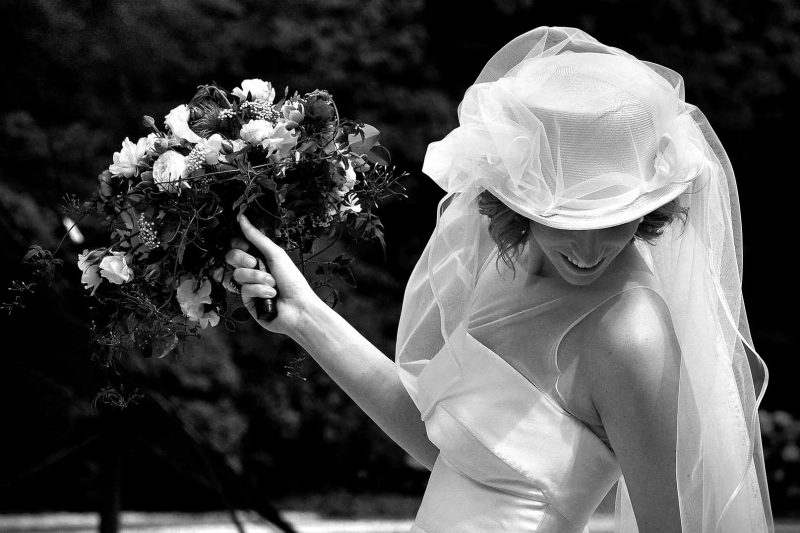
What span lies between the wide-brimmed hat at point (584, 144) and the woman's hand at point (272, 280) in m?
0.38

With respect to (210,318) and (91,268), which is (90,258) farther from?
(210,318)

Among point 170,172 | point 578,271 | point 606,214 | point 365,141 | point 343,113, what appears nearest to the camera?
point 606,214

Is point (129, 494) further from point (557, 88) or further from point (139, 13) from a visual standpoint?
point (557, 88)

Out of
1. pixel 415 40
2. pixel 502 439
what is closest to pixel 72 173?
pixel 415 40

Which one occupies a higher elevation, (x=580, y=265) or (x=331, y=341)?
(x=580, y=265)

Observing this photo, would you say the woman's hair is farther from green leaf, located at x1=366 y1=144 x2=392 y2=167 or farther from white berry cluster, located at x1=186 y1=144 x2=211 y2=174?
white berry cluster, located at x1=186 y1=144 x2=211 y2=174

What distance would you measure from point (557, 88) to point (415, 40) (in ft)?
17.1

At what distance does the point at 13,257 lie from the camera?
241 cm

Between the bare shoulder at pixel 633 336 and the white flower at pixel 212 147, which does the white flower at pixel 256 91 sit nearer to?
the white flower at pixel 212 147

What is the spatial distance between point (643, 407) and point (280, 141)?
0.78 meters

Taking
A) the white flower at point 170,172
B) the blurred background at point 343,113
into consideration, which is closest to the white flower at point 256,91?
the white flower at point 170,172

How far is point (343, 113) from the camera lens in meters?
6.37

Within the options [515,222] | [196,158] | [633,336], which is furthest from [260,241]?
[633,336]

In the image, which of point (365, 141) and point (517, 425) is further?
point (365, 141)
